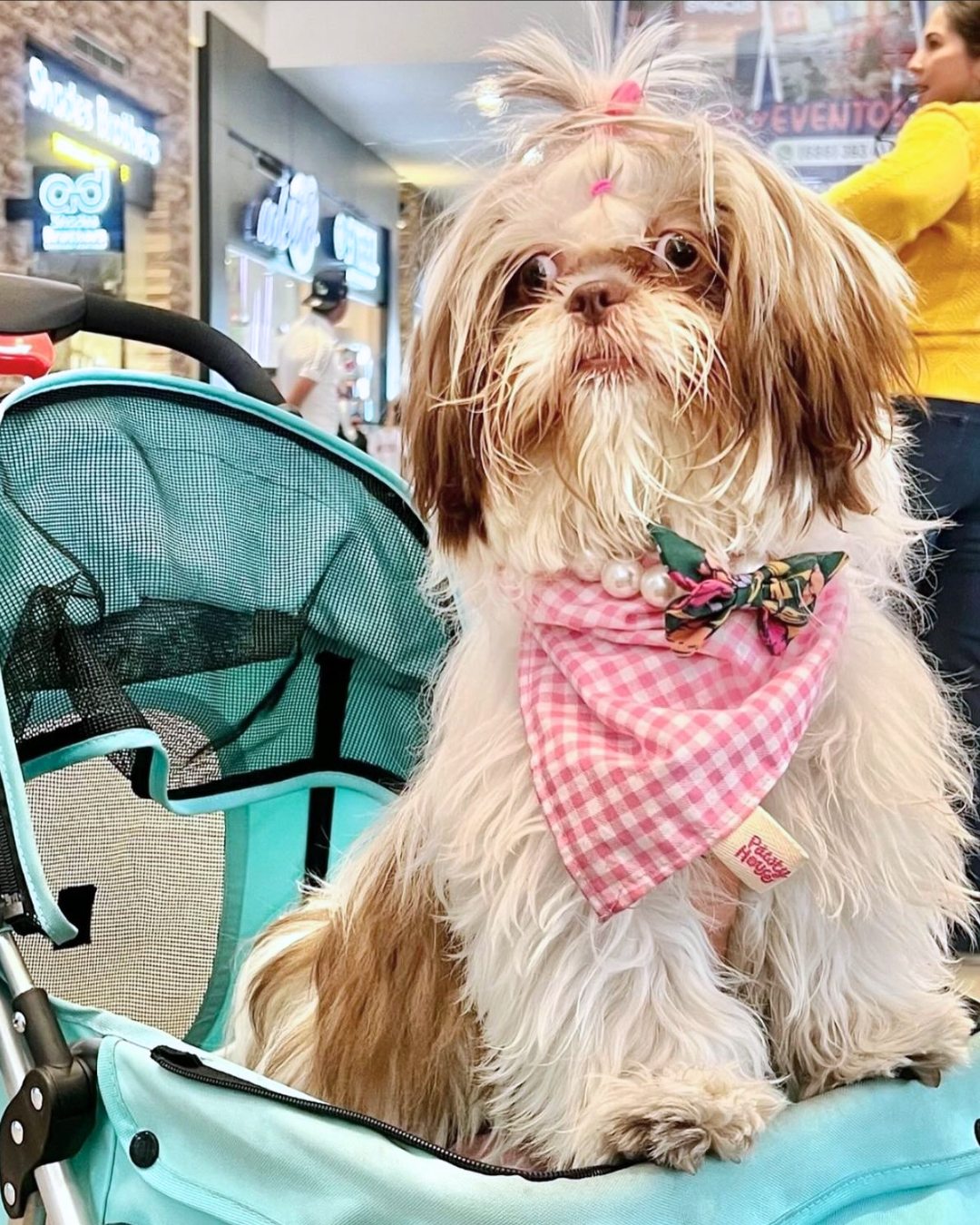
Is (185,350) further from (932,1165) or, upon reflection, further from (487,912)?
(932,1165)

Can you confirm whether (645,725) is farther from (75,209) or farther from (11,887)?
(75,209)

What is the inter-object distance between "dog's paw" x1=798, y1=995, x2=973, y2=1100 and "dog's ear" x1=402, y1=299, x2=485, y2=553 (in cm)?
49

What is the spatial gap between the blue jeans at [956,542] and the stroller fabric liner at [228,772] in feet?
3.12

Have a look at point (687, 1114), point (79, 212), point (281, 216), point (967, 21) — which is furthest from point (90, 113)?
point (687, 1114)

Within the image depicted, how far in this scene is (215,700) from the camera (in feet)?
4.33

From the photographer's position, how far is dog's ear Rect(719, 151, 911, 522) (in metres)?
0.89

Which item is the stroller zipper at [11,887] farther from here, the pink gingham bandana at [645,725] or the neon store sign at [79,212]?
the neon store sign at [79,212]

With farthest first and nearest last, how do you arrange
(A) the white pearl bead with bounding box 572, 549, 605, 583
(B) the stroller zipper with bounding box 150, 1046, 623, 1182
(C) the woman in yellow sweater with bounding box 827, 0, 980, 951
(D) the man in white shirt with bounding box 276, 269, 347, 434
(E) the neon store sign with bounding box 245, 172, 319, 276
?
1. (E) the neon store sign with bounding box 245, 172, 319, 276
2. (D) the man in white shirt with bounding box 276, 269, 347, 434
3. (C) the woman in yellow sweater with bounding box 827, 0, 980, 951
4. (A) the white pearl bead with bounding box 572, 549, 605, 583
5. (B) the stroller zipper with bounding box 150, 1046, 623, 1182

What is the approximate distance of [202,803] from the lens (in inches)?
51.2

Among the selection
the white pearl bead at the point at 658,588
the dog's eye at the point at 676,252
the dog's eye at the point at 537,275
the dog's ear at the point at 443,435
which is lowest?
the white pearl bead at the point at 658,588

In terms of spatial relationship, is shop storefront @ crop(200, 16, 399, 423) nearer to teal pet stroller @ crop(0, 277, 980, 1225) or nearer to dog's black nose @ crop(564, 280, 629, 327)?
teal pet stroller @ crop(0, 277, 980, 1225)

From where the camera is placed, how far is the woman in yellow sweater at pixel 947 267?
6.07ft

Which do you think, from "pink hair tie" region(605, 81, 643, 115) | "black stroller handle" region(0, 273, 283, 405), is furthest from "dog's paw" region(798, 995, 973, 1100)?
"black stroller handle" region(0, 273, 283, 405)

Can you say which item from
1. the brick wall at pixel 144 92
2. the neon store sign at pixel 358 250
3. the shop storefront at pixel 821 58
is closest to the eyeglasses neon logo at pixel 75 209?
the brick wall at pixel 144 92
